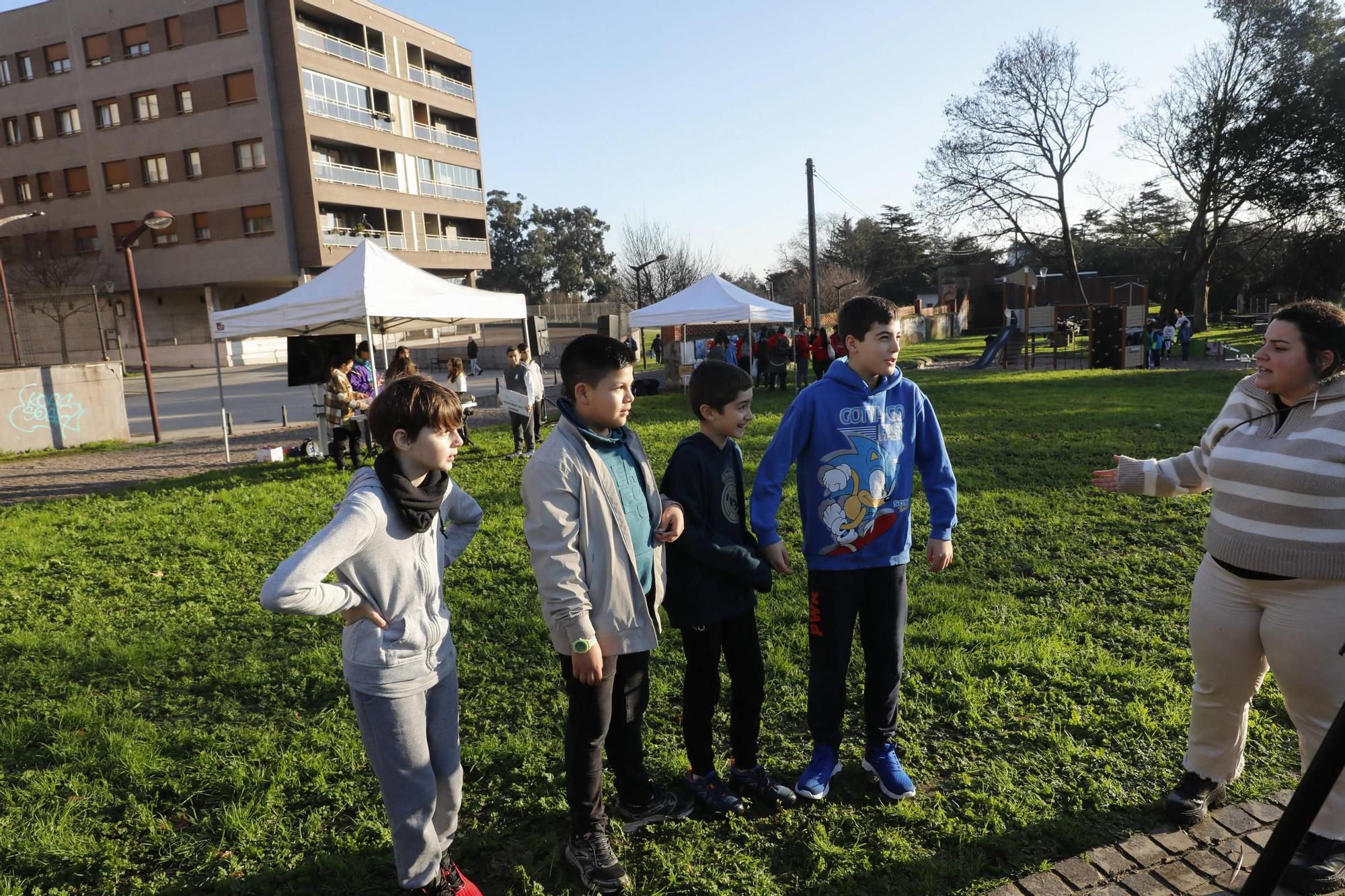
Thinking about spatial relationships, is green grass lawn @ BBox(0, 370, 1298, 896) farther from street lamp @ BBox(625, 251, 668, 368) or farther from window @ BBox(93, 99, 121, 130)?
window @ BBox(93, 99, 121, 130)

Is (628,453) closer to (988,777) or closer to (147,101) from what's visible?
(988,777)

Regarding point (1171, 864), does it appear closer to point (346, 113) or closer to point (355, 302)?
point (355, 302)

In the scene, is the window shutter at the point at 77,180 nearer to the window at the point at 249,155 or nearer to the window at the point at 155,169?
the window at the point at 155,169

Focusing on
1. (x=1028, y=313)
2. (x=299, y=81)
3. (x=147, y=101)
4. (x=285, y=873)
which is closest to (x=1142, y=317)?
(x=1028, y=313)

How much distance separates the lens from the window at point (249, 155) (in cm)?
3756

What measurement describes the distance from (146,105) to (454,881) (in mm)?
47877

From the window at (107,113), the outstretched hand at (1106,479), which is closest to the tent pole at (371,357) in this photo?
the outstretched hand at (1106,479)

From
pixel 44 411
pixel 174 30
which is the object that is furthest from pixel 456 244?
pixel 44 411

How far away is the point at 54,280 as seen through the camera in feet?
128

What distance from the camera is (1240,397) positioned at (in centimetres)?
276

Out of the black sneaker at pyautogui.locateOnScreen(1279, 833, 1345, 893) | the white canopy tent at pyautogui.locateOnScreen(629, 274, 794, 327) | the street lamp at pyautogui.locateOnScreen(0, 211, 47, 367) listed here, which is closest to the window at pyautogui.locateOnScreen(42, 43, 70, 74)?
the street lamp at pyautogui.locateOnScreen(0, 211, 47, 367)

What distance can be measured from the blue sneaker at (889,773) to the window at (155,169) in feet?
152

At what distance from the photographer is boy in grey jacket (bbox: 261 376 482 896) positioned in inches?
90.6

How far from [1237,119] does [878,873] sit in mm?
40333
